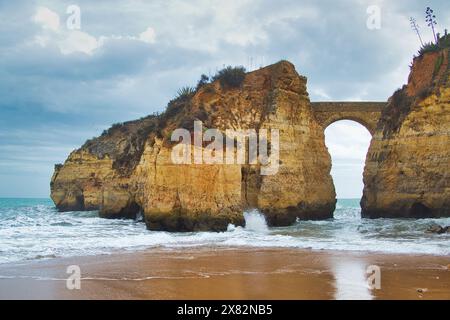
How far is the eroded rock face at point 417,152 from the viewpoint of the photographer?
22.0m

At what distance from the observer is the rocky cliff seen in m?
20.2

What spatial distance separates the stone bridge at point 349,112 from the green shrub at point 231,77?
21.8ft

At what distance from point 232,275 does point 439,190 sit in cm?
1504

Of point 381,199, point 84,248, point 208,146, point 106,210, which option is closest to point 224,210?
point 208,146

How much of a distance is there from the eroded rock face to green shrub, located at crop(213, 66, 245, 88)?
815 cm

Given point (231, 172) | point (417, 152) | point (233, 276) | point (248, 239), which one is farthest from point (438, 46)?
point (233, 276)

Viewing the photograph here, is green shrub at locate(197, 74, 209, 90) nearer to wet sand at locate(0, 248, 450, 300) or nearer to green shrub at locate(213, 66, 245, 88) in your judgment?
green shrub at locate(213, 66, 245, 88)

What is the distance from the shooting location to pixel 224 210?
797 inches

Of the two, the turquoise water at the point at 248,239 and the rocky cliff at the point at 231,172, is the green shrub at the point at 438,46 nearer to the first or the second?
the rocky cliff at the point at 231,172

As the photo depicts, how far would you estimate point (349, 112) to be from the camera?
29859 mm

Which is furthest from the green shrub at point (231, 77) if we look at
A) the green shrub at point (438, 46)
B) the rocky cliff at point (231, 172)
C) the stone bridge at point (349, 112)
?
the green shrub at point (438, 46)

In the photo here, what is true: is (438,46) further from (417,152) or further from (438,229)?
(438,229)

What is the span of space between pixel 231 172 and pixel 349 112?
1234 centimetres
